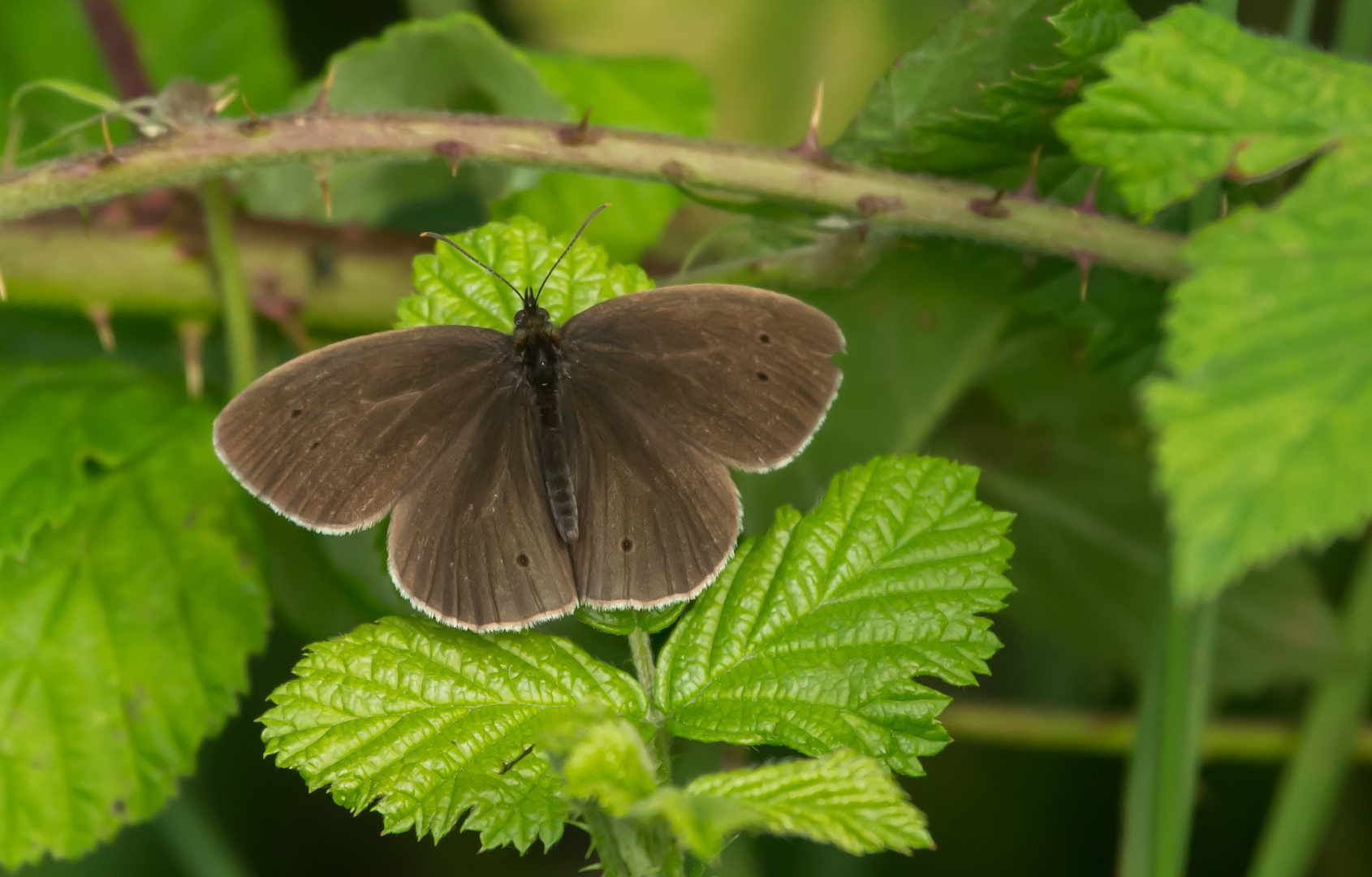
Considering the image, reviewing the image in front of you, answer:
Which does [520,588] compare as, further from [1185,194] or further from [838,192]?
[1185,194]

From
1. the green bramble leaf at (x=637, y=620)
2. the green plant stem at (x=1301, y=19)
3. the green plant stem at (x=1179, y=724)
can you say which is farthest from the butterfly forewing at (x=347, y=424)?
the green plant stem at (x=1301, y=19)

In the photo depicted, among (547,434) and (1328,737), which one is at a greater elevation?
(547,434)

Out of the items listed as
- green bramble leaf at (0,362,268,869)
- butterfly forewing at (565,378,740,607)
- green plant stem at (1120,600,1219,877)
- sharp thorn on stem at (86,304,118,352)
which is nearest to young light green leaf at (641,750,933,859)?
butterfly forewing at (565,378,740,607)

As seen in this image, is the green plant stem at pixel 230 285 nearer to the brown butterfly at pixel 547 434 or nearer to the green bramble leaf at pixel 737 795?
the brown butterfly at pixel 547 434

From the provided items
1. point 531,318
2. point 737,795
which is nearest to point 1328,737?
point 737,795

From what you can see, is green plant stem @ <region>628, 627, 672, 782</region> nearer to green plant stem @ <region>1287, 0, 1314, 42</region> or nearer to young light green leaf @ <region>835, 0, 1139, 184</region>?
young light green leaf @ <region>835, 0, 1139, 184</region>

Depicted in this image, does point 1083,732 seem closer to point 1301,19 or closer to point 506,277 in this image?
point 1301,19

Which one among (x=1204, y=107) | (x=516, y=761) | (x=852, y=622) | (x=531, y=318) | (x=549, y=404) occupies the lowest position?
(x=516, y=761)

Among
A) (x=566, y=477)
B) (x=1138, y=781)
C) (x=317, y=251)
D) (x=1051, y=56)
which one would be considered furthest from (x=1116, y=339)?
(x=317, y=251)
